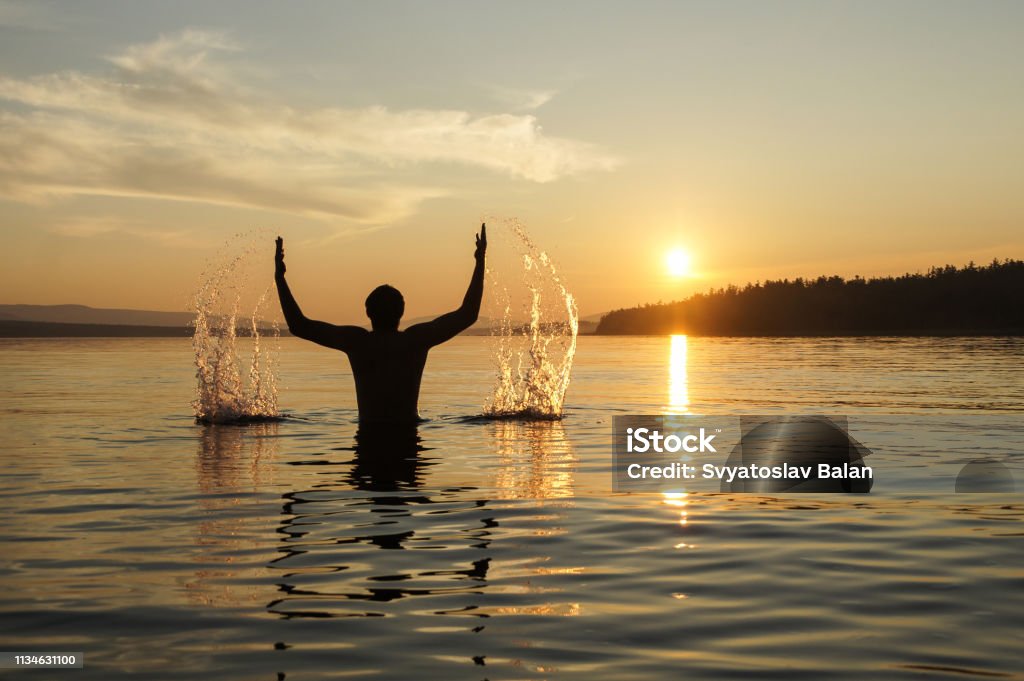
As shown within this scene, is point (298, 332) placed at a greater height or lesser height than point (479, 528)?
greater

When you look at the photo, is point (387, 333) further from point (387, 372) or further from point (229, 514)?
point (229, 514)

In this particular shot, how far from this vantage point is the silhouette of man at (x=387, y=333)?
45.1ft

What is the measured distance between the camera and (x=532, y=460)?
45.6ft

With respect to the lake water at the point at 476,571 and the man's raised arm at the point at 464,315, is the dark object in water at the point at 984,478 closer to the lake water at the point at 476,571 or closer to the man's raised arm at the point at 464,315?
the lake water at the point at 476,571

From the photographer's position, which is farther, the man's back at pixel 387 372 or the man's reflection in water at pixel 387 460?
the man's back at pixel 387 372

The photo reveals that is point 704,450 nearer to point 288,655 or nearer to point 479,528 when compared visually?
point 479,528

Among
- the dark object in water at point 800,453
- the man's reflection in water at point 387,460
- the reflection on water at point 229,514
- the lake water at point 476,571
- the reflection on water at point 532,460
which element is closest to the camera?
the lake water at point 476,571

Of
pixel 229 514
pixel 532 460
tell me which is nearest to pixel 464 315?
pixel 532 460

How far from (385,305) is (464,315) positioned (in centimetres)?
108

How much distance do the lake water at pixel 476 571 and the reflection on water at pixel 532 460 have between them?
0.07 meters

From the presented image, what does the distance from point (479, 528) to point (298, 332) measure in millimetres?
5832

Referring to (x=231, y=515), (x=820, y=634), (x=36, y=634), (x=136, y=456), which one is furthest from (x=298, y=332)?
(x=820, y=634)

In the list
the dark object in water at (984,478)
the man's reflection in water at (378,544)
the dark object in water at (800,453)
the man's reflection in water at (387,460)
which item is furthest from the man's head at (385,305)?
the dark object in water at (984,478)

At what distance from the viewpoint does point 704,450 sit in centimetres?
1555
